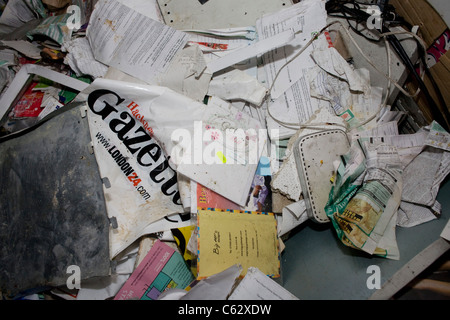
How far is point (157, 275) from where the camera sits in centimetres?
103

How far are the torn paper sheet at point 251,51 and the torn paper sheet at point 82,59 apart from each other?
1.48 feet

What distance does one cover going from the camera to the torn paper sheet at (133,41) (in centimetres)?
116

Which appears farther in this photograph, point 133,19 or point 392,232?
point 133,19

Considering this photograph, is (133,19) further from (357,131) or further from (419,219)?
(419,219)

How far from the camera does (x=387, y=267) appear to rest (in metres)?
0.84

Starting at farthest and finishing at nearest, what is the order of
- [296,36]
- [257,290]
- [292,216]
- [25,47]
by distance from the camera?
1. [25,47]
2. [296,36]
3. [292,216]
4. [257,290]

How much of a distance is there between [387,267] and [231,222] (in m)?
0.45

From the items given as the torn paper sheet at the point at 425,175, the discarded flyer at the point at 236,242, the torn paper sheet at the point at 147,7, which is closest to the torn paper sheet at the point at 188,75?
the torn paper sheet at the point at 147,7

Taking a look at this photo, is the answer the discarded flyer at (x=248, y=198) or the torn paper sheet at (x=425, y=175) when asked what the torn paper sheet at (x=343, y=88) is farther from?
the discarded flyer at (x=248, y=198)

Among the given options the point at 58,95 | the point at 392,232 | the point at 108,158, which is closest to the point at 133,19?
the point at 58,95

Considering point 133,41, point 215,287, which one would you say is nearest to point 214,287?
Answer: point 215,287

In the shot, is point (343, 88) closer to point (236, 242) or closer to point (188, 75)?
point (188, 75)

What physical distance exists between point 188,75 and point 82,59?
467mm

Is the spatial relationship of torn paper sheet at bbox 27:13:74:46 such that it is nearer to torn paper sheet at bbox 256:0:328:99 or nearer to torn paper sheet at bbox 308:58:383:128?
torn paper sheet at bbox 256:0:328:99
